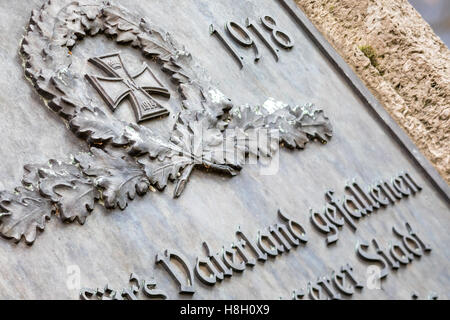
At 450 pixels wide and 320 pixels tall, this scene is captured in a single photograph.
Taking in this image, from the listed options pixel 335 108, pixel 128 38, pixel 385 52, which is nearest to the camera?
pixel 128 38

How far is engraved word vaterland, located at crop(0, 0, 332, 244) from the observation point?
1.96 metres

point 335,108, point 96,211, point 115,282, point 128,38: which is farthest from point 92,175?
point 335,108

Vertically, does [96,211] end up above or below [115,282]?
above

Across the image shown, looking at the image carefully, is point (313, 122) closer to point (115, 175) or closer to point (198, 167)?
point (198, 167)

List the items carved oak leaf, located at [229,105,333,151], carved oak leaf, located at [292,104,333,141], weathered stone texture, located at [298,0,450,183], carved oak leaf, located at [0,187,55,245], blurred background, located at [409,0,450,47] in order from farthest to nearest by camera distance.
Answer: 1. blurred background, located at [409,0,450,47]
2. weathered stone texture, located at [298,0,450,183]
3. carved oak leaf, located at [292,104,333,141]
4. carved oak leaf, located at [229,105,333,151]
5. carved oak leaf, located at [0,187,55,245]

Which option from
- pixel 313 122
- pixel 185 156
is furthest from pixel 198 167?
pixel 313 122

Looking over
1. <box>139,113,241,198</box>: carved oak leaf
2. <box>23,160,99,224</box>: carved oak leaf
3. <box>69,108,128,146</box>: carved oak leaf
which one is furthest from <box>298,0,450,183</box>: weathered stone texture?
<box>23,160,99,224</box>: carved oak leaf

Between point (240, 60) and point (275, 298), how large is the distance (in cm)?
111

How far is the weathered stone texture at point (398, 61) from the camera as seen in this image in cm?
322

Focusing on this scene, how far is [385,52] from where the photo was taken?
11.0 ft

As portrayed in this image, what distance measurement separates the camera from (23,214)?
1870 millimetres

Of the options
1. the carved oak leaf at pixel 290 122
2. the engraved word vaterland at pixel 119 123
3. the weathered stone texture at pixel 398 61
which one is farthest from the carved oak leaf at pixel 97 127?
the weathered stone texture at pixel 398 61

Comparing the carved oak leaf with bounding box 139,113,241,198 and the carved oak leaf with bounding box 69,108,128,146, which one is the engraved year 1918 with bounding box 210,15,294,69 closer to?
the carved oak leaf with bounding box 139,113,241,198

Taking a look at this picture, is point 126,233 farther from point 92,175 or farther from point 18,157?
point 18,157
